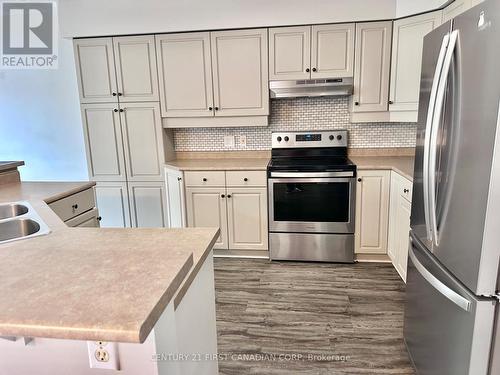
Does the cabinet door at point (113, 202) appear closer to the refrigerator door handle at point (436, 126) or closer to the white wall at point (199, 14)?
the white wall at point (199, 14)

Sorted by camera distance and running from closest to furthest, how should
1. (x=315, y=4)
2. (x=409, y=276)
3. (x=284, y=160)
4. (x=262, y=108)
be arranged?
1. (x=409, y=276)
2. (x=315, y=4)
3. (x=262, y=108)
4. (x=284, y=160)

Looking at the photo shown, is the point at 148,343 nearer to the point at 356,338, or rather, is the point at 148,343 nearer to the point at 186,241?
the point at 186,241

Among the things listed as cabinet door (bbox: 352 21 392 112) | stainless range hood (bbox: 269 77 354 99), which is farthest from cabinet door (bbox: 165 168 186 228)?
cabinet door (bbox: 352 21 392 112)

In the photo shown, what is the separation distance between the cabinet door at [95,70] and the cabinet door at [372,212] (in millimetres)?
2389

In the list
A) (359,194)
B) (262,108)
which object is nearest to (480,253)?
(359,194)

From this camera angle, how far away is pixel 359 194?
113 inches

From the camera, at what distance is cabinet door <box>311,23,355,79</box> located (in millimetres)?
2855

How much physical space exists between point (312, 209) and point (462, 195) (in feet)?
5.85

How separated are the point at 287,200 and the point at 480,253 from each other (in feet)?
6.30

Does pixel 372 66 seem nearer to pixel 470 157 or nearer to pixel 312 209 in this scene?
pixel 312 209

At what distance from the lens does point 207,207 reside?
3.13 metres

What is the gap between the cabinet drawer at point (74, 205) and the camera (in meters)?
2.02

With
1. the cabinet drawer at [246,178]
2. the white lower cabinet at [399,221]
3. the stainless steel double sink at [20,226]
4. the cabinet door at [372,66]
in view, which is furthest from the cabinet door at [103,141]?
the white lower cabinet at [399,221]

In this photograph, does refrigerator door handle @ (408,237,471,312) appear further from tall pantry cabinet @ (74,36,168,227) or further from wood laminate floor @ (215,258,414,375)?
tall pantry cabinet @ (74,36,168,227)
